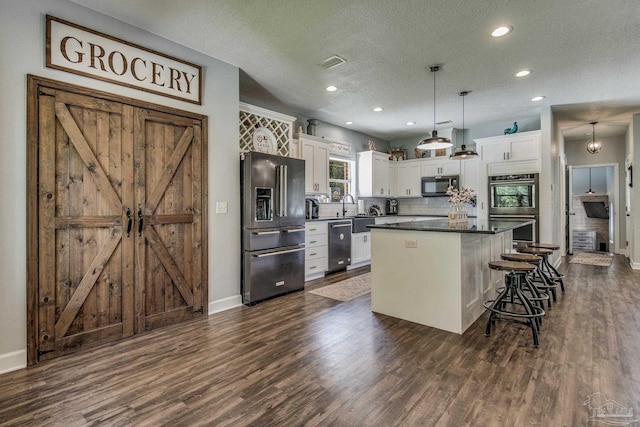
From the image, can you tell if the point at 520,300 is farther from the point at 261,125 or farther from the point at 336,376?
the point at 261,125

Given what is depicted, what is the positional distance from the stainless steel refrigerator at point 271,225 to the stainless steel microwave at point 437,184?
377 cm

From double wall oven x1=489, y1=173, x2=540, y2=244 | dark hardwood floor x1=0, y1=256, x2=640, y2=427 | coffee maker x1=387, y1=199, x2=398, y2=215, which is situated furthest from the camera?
coffee maker x1=387, y1=199, x2=398, y2=215

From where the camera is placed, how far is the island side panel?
293 centimetres

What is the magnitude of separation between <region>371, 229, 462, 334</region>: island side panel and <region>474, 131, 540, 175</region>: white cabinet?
3678 millimetres

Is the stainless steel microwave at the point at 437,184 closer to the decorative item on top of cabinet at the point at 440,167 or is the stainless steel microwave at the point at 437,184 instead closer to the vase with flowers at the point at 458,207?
the decorative item on top of cabinet at the point at 440,167

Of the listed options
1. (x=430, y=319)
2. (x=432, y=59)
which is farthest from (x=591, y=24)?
(x=430, y=319)

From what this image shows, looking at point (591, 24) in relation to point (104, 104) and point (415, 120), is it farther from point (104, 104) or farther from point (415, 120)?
point (104, 104)

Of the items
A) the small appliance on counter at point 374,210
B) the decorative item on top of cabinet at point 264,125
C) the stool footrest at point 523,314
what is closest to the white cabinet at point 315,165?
the decorative item on top of cabinet at point 264,125

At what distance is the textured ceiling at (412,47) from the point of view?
2.61 m

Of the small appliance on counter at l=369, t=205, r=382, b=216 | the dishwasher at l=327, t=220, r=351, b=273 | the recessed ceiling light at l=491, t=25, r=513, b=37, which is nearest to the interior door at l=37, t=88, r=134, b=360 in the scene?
the dishwasher at l=327, t=220, r=351, b=273

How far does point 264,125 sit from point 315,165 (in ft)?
4.22

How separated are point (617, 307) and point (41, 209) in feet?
18.7

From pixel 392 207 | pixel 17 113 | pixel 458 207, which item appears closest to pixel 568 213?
pixel 392 207

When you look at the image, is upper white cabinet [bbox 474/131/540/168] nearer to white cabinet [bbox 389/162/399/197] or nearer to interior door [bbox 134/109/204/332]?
white cabinet [bbox 389/162/399/197]
